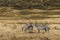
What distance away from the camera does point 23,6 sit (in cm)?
389

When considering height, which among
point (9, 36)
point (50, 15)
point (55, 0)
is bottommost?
point (9, 36)

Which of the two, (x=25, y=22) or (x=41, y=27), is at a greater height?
(x=25, y=22)

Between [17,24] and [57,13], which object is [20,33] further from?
[57,13]

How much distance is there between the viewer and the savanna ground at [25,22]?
12.1 ft

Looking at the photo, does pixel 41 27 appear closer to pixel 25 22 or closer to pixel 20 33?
pixel 25 22

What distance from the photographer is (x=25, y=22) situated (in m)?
3.79

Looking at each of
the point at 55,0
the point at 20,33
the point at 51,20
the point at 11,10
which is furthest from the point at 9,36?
the point at 55,0

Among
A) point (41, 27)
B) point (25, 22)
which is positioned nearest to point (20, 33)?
point (25, 22)

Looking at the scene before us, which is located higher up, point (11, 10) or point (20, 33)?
point (11, 10)

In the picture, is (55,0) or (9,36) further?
(55,0)

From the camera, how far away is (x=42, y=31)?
3.78 m

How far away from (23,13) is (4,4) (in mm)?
441

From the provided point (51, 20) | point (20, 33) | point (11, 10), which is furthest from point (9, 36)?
point (51, 20)

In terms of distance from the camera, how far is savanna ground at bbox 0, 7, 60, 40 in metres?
3.68
